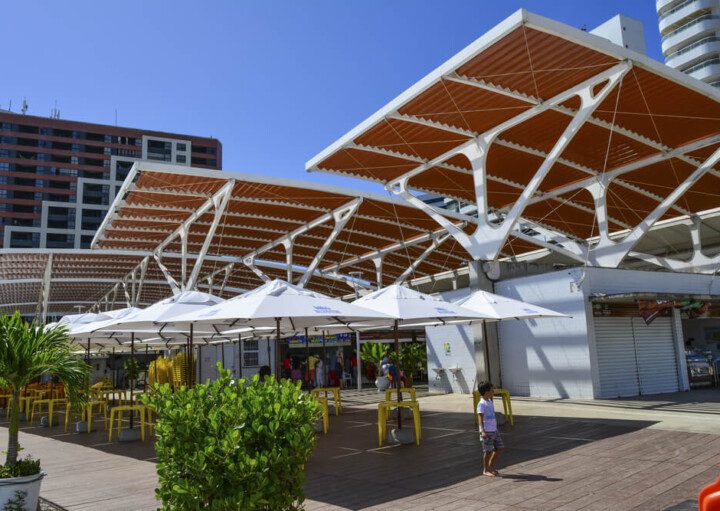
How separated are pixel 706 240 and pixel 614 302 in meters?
20.2

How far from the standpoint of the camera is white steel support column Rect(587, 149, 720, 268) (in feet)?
69.1

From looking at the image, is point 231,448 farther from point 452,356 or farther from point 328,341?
point 328,341

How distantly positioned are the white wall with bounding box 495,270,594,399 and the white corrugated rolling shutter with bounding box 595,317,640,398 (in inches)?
22.3

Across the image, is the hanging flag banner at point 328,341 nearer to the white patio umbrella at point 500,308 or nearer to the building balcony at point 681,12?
the white patio umbrella at point 500,308

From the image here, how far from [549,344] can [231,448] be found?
14510mm

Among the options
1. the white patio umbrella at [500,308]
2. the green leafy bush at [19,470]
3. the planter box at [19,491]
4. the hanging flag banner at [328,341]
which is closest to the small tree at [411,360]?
the hanging flag banner at [328,341]

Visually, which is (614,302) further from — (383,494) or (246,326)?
(383,494)

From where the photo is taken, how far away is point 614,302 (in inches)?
637

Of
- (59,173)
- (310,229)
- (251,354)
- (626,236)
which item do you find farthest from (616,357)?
(59,173)

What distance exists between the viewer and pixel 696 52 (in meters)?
68.7

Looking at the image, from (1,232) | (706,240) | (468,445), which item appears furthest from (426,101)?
(1,232)

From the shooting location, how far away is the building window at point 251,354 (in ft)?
91.7

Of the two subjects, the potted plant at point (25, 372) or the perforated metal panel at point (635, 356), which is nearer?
the potted plant at point (25, 372)

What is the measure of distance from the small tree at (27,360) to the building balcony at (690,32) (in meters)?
81.6
